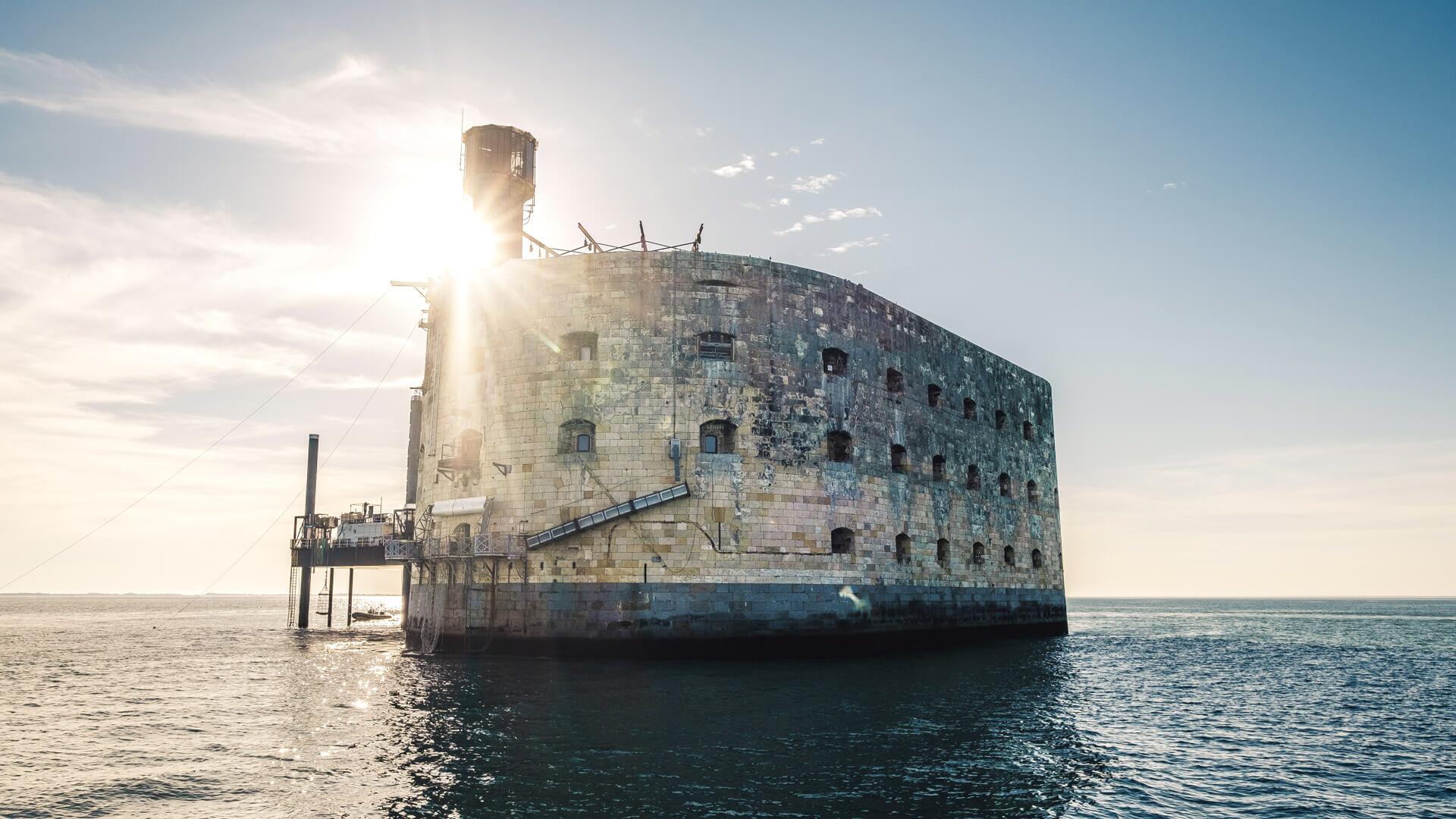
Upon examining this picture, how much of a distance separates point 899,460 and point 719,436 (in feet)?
24.9

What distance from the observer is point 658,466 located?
24812 millimetres

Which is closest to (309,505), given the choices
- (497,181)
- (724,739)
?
(497,181)

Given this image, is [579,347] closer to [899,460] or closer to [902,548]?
[899,460]

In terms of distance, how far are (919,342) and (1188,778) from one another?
21633 mm

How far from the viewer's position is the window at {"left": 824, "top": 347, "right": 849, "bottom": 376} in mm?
27984

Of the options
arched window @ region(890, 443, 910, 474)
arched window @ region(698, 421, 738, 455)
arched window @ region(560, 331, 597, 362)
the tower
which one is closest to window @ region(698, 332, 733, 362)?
arched window @ region(698, 421, 738, 455)

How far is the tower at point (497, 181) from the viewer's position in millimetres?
34531

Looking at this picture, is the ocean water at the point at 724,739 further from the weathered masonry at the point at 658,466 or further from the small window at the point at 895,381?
the small window at the point at 895,381

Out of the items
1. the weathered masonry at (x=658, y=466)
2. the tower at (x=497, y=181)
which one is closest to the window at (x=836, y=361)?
the weathered masonry at (x=658, y=466)

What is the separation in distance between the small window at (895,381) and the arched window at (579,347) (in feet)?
33.1

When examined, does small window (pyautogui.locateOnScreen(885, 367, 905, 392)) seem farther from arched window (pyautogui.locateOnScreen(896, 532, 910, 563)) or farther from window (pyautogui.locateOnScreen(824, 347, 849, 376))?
arched window (pyautogui.locateOnScreen(896, 532, 910, 563))

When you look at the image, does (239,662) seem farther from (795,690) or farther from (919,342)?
(919,342)

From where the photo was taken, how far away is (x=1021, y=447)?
39906 mm

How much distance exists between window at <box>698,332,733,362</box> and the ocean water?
8.43 m
